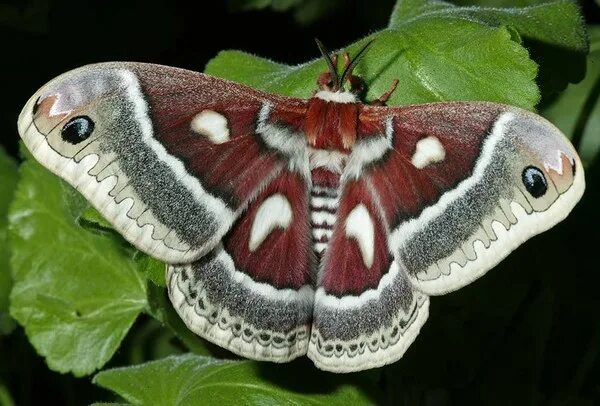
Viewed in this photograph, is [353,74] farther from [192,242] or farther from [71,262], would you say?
[71,262]

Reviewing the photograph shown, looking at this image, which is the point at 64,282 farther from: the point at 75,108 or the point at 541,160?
the point at 541,160

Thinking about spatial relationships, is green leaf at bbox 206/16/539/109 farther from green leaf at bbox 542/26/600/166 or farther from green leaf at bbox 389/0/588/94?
green leaf at bbox 542/26/600/166

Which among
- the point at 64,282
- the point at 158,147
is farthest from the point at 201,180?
the point at 64,282

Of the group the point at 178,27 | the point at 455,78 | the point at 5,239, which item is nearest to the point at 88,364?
the point at 5,239

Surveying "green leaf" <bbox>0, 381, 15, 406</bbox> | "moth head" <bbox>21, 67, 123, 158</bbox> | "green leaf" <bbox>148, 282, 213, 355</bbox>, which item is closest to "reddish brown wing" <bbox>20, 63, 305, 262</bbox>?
"moth head" <bbox>21, 67, 123, 158</bbox>

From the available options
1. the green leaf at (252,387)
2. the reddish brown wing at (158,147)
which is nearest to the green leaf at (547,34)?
the reddish brown wing at (158,147)

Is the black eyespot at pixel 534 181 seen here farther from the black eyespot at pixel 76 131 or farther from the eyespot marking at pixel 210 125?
the black eyespot at pixel 76 131

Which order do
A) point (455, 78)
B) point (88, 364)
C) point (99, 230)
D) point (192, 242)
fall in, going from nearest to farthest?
point (192, 242) → point (455, 78) → point (99, 230) → point (88, 364)
